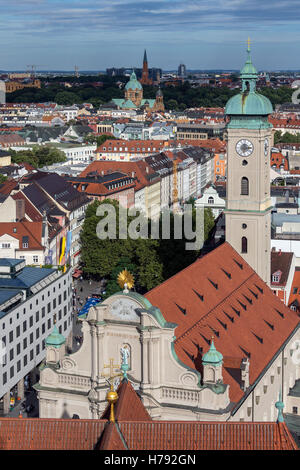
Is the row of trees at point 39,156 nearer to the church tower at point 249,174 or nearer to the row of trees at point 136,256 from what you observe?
the row of trees at point 136,256

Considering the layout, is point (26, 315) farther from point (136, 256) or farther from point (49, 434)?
point (49, 434)

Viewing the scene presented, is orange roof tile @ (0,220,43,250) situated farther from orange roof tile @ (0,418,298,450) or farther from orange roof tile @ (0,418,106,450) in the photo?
orange roof tile @ (0,418,298,450)

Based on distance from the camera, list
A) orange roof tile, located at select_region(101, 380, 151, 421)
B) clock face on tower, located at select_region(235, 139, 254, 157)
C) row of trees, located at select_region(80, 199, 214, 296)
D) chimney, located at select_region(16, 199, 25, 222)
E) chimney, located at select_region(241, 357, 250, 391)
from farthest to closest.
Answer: chimney, located at select_region(16, 199, 25, 222) → row of trees, located at select_region(80, 199, 214, 296) → clock face on tower, located at select_region(235, 139, 254, 157) → chimney, located at select_region(241, 357, 250, 391) → orange roof tile, located at select_region(101, 380, 151, 421)

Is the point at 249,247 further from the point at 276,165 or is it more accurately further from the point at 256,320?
the point at 276,165

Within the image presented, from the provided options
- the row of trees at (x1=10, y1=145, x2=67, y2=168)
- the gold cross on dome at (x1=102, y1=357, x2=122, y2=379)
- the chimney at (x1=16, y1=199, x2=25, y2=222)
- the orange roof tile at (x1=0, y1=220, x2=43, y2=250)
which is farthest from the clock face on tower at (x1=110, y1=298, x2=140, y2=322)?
the row of trees at (x1=10, y1=145, x2=67, y2=168)
